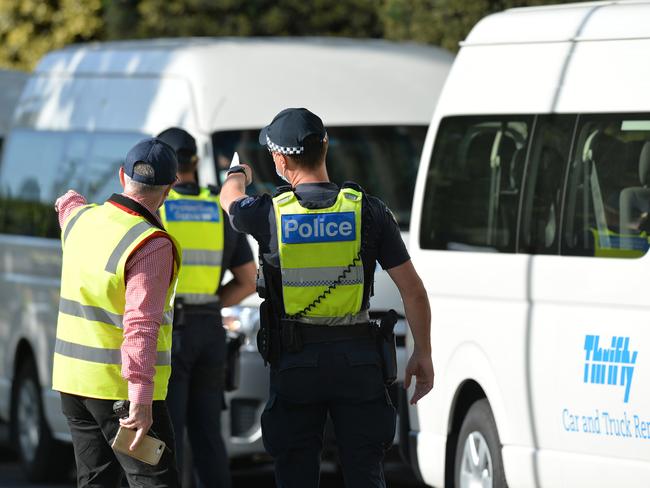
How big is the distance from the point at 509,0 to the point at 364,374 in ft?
25.0

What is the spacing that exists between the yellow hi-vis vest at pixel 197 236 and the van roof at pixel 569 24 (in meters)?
1.48

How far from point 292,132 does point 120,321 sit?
833mm

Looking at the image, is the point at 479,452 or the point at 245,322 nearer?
the point at 479,452

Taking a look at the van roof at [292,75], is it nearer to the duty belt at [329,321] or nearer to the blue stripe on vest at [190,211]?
the blue stripe on vest at [190,211]

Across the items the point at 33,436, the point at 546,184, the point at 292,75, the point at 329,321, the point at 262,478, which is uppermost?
the point at 292,75

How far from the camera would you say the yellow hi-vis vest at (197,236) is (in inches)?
314

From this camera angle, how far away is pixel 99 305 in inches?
228

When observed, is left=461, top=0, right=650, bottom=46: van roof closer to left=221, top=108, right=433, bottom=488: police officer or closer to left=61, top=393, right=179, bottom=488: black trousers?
left=221, top=108, right=433, bottom=488: police officer

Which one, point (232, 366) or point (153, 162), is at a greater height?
point (153, 162)

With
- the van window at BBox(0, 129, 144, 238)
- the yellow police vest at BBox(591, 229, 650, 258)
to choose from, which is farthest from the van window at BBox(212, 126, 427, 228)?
the yellow police vest at BBox(591, 229, 650, 258)

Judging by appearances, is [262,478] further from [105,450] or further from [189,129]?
[105,450]

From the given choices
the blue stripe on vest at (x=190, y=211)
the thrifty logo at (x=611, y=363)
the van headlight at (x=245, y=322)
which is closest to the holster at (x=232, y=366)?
the blue stripe on vest at (x=190, y=211)

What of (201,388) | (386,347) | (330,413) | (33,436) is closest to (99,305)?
(330,413)

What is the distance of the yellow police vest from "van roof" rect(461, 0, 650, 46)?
81 centimetres
